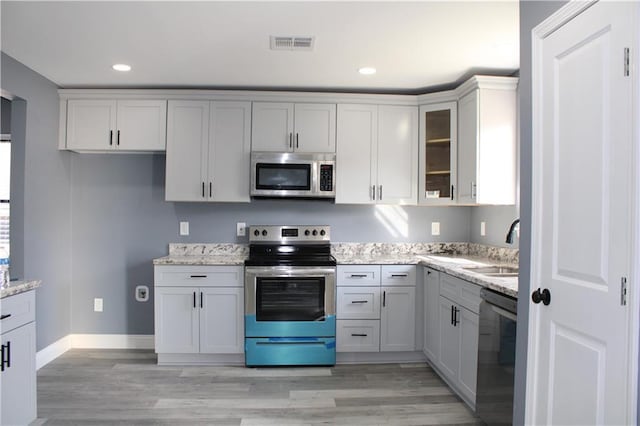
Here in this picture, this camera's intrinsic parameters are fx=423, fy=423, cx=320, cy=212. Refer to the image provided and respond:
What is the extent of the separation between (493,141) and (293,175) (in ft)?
5.45

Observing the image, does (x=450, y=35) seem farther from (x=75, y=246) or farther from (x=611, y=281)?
(x=75, y=246)

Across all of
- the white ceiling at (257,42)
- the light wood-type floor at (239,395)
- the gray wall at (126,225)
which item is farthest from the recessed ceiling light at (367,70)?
the light wood-type floor at (239,395)

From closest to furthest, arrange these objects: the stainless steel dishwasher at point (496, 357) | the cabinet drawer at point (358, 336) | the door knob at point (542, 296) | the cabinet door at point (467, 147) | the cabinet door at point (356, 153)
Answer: the door knob at point (542, 296)
the stainless steel dishwasher at point (496, 357)
the cabinet door at point (467, 147)
the cabinet drawer at point (358, 336)
the cabinet door at point (356, 153)

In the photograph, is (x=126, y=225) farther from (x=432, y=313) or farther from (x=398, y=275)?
(x=432, y=313)

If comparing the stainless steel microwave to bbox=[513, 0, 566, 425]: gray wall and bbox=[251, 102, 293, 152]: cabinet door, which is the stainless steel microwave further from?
bbox=[513, 0, 566, 425]: gray wall

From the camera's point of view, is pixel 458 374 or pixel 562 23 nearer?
pixel 562 23

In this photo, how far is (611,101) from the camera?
1378 mm

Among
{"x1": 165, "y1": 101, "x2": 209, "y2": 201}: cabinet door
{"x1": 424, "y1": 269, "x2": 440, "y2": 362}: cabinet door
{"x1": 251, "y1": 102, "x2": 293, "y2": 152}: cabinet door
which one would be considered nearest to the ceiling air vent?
{"x1": 251, "y1": 102, "x2": 293, "y2": 152}: cabinet door

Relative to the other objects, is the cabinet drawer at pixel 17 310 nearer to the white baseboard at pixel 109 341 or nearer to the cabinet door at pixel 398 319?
the white baseboard at pixel 109 341

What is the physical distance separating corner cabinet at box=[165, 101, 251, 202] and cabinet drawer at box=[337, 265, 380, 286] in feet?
3.58

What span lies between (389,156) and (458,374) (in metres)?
1.90

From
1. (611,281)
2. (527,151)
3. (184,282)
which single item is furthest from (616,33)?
(184,282)

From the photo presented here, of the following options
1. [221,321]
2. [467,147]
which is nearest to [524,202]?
[467,147]

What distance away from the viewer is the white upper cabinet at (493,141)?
3.29 m
